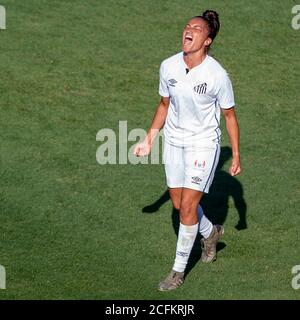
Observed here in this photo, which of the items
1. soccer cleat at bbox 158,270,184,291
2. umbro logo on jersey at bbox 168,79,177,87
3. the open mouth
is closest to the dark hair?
the open mouth

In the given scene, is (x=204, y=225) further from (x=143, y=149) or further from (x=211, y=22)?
(x=211, y=22)

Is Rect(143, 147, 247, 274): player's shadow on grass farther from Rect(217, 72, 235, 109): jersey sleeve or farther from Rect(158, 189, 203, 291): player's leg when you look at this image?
Rect(217, 72, 235, 109): jersey sleeve

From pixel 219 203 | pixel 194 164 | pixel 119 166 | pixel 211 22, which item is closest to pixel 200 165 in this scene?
pixel 194 164

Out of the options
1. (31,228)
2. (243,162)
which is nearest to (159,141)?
(243,162)

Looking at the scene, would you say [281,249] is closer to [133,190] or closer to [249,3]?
[133,190]

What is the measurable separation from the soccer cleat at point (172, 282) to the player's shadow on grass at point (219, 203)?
0.70m

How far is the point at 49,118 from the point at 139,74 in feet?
6.87

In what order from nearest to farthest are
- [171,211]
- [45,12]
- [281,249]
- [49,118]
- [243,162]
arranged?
1. [281,249]
2. [171,211]
3. [243,162]
4. [49,118]
5. [45,12]

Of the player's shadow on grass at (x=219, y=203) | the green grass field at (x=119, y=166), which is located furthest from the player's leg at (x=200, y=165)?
the player's shadow on grass at (x=219, y=203)

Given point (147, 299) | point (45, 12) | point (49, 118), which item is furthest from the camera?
point (45, 12)

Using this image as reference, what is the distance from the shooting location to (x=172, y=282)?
35.1ft

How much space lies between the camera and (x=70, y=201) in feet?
40.7

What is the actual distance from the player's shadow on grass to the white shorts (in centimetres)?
120

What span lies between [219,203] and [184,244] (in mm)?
1984
